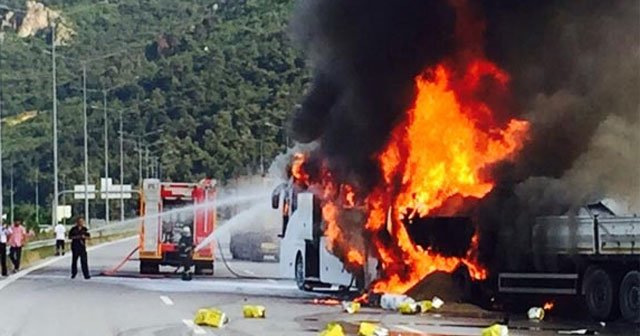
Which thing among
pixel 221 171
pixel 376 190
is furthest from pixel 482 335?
pixel 221 171

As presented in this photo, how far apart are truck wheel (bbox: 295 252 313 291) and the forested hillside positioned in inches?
2485

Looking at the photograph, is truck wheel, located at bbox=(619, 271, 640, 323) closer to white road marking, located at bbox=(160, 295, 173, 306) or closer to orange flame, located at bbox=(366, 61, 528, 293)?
orange flame, located at bbox=(366, 61, 528, 293)

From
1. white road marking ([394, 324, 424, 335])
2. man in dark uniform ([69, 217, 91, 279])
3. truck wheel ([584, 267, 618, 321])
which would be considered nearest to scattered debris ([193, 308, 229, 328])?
white road marking ([394, 324, 424, 335])

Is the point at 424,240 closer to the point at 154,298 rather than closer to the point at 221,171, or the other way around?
the point at 154,298

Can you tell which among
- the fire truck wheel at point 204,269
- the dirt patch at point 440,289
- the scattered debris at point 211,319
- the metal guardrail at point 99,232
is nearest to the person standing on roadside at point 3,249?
the fire truck wheel at point 204,269

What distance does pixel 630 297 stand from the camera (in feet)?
61.0

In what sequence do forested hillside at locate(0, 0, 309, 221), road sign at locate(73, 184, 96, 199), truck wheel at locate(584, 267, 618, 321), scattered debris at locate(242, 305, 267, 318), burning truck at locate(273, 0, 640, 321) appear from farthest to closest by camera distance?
forested hillside at locate(0, 0, 309, 221) → road sign at locate(73, 184, 96, 199) → burning truck at locate(273, 0, 640, 321) → scattered debris at locate(242, 305, 267, 318) → truck wheel at locate(584, 267, 618, 321)

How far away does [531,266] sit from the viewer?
2083cm

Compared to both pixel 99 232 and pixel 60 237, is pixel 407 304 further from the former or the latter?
pixel 99 232

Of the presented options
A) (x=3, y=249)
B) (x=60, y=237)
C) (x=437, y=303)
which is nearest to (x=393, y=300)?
(x=437, y=303)

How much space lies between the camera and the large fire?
22.4 meters

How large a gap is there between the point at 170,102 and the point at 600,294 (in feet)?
306

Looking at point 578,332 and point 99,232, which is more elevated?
point 99,232

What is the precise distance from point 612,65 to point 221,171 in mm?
76619
